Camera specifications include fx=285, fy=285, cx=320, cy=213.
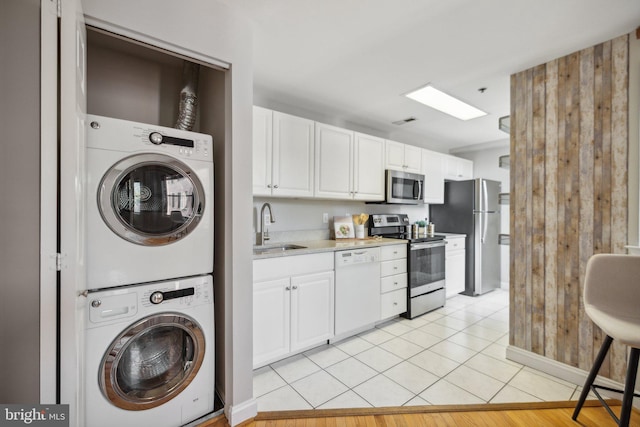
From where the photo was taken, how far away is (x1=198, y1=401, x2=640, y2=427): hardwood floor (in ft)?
5.43

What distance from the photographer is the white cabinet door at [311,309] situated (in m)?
2.36

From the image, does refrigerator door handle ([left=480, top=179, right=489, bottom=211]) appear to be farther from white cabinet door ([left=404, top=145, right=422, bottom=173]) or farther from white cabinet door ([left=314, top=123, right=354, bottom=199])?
white cabinet door ([left=314, top=123, right=354, bottom=199])

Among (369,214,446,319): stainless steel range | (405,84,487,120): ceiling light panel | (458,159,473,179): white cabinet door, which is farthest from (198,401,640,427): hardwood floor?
(458,159,473,179): white cabinet door

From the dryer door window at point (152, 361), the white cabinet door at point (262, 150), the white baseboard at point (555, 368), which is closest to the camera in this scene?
the dryer door window at point (152, 361)

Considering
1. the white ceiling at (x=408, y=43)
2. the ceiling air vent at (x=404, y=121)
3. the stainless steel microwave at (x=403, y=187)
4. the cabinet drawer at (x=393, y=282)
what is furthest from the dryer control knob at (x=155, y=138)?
the ceiling air vent at (x=404, y=121)

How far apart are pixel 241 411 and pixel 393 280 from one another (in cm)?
198

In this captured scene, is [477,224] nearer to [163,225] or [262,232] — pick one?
[262,232]

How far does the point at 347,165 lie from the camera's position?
3.19 meters

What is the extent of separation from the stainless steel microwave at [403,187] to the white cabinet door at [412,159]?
0.32ft

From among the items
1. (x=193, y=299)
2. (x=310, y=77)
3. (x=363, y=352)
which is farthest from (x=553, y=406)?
(x=310, y=77)

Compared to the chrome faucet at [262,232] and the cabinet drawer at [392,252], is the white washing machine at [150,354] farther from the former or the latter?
the cabinet drawer at [392,252]

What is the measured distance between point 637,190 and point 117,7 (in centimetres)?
308

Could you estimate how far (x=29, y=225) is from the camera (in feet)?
3.05

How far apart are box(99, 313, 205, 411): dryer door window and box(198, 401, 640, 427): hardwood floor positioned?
13.6 inches
